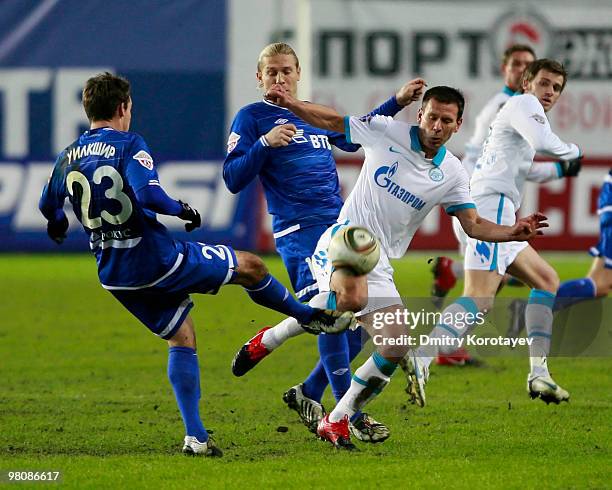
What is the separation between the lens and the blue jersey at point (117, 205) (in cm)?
590

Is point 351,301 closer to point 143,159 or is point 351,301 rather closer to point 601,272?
point 143,159

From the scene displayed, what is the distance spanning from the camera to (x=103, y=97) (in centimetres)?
606

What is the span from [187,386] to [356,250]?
1094 mm

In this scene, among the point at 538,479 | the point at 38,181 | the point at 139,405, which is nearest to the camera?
the point at 538,479

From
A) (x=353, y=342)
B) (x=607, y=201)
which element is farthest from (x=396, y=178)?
(x=607, y=201)

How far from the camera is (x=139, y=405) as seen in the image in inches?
301

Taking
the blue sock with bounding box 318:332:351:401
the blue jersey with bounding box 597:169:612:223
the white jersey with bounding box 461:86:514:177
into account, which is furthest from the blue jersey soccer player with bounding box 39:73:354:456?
the blue jersey with bounding box 597:169:612:223

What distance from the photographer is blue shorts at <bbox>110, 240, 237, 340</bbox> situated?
20.0 ft

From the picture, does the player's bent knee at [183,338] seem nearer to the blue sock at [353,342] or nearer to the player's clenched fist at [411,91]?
the blue sock at [353,342]

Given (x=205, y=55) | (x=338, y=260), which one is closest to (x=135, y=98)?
(x=205, y=55)

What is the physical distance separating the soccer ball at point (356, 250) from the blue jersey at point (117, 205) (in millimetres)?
791

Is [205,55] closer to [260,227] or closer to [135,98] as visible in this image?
[135,98]

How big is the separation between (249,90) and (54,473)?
12300 millimetres

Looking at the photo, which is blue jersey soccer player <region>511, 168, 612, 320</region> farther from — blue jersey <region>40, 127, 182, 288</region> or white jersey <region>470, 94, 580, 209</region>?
blue jersey <region>40, 127, 182, 288</region>
